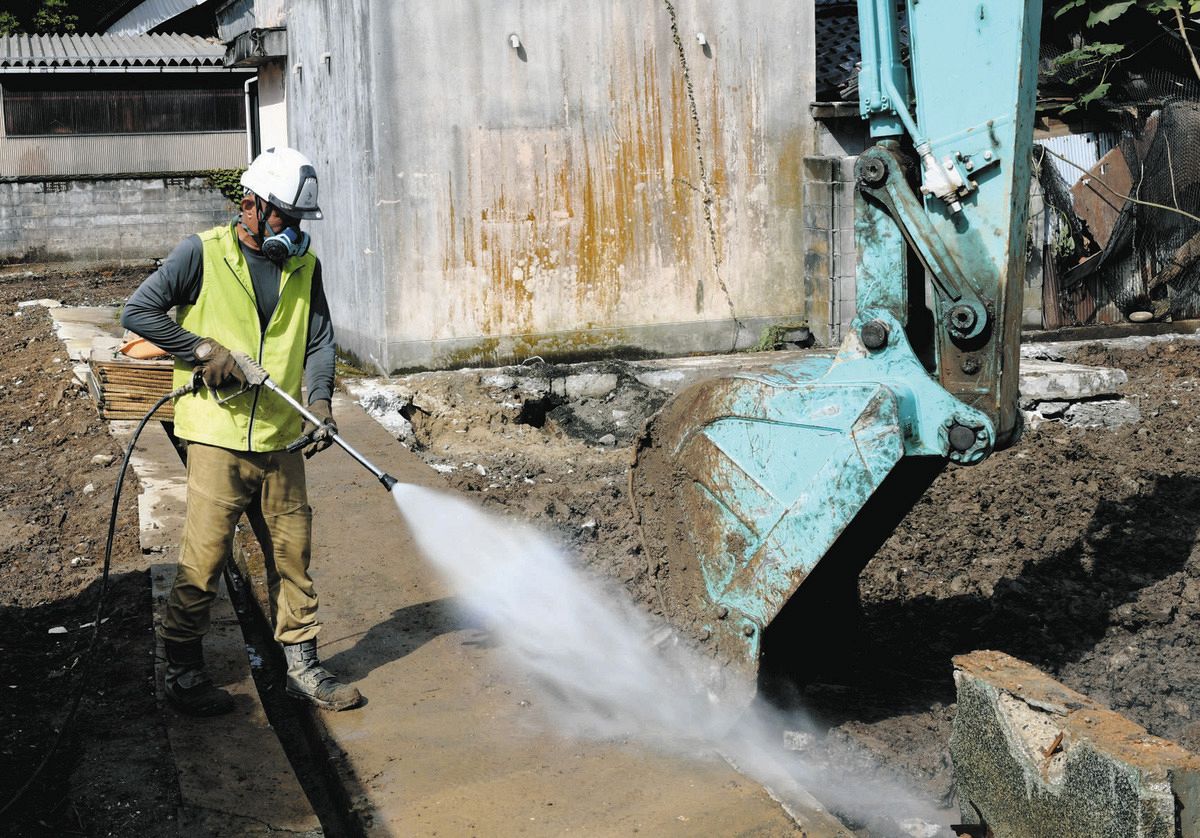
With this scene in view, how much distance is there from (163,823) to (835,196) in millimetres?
9624

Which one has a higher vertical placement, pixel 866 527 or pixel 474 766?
pixel 866 527

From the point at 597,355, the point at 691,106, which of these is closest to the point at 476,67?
the point at 691,106

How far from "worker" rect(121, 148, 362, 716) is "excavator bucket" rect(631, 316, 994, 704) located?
1.34m

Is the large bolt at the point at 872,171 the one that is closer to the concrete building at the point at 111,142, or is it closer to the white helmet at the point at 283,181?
A: the white helmet at the point at 283,181

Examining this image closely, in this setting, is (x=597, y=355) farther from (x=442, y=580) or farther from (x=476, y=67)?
(x=442, y=580)

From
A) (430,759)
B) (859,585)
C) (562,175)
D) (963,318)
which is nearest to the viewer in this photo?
(963,318)

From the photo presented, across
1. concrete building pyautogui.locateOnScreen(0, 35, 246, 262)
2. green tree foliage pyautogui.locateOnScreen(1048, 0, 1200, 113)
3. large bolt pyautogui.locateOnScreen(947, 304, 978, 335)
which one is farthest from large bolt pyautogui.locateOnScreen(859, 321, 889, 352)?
concrete building pyautogui.locateOnScreen(0, 35, 246, 262)

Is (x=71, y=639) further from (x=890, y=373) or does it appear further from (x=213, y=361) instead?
(x=890, y=373)

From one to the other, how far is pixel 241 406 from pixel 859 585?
10.1 feet

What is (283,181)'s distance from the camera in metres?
4.34

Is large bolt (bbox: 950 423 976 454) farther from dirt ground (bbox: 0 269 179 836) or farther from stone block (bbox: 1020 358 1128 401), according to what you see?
stone block (bbox: 1020 358 1128 401)

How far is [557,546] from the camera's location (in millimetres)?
6605

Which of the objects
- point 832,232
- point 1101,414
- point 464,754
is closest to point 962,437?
point 464,754

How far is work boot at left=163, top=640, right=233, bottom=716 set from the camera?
175 inches
